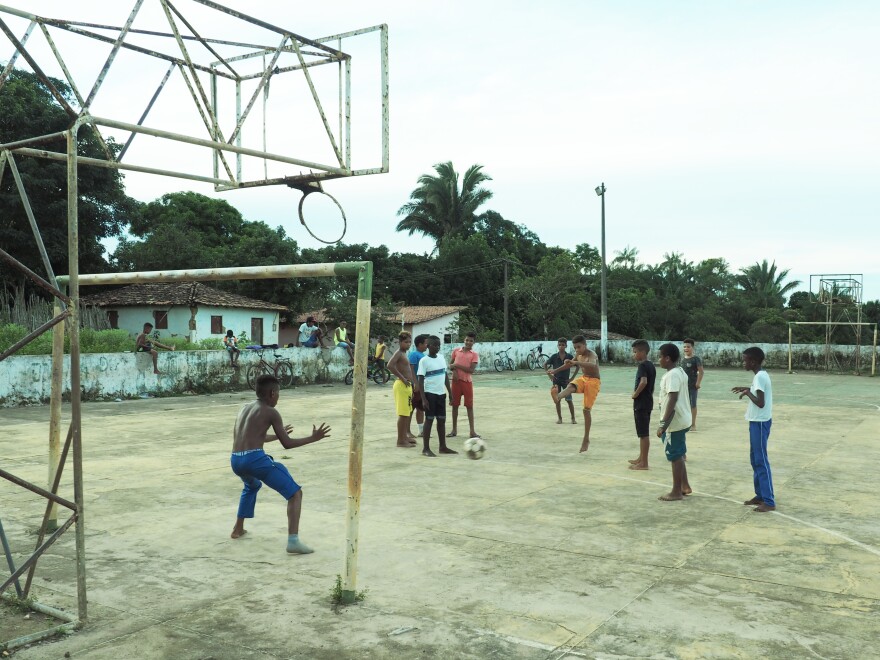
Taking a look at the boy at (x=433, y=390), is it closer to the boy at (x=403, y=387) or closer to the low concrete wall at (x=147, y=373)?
the boy at (x=403, y=387)

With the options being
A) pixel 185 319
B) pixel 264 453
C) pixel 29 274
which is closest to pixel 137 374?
pixel 264 453

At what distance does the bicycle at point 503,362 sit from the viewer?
33.2 m

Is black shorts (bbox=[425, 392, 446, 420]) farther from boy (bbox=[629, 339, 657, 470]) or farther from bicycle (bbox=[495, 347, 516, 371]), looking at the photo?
bicycle (bbox=[495, 347, 516, 371])

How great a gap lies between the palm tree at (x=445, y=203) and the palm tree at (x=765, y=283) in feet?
66.2

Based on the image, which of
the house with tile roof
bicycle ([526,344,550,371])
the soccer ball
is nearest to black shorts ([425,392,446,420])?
the soccer ball

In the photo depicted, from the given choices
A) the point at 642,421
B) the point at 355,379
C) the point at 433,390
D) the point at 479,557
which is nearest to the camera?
the point at 355,379

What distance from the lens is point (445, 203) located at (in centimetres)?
5400

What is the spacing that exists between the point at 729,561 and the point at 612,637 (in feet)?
6.36

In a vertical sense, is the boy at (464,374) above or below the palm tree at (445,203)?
below

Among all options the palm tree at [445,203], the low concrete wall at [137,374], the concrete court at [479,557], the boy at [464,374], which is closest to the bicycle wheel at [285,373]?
the low concrete wall at [137,374]

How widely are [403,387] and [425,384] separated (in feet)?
1.84

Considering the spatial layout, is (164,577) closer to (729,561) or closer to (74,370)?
(74,370)

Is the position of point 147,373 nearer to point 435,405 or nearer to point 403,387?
point 403,387

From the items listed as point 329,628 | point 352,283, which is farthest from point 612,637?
Answer: point 352,283
